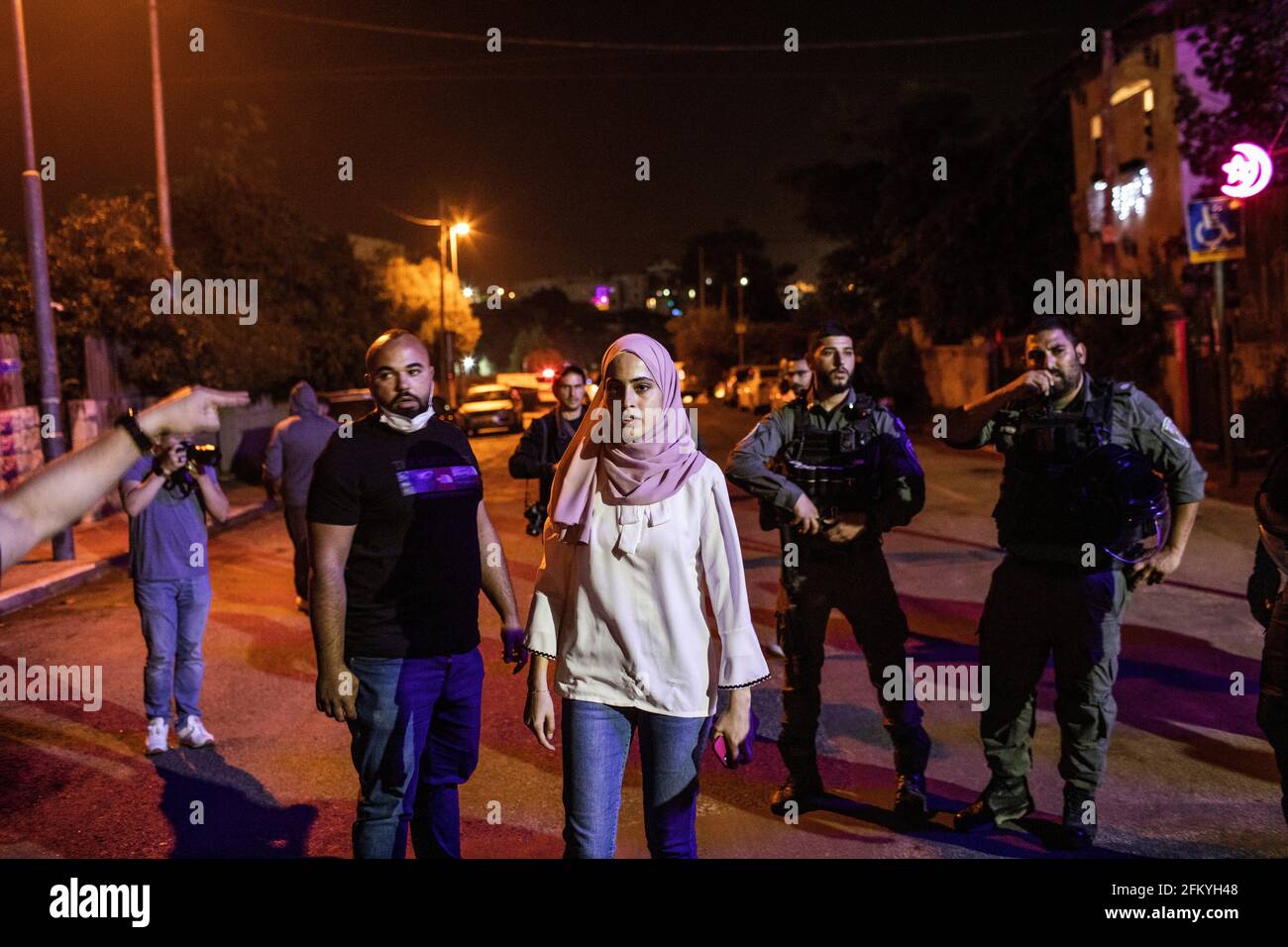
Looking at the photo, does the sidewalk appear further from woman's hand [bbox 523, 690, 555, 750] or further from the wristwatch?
the wristwatch

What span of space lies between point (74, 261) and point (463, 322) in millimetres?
38338

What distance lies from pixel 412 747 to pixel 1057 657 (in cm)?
262

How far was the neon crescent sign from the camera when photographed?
16203 mm

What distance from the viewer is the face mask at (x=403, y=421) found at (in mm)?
3811

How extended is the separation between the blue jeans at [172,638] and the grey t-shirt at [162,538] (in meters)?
0.06

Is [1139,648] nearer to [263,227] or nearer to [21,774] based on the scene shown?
[21,774]

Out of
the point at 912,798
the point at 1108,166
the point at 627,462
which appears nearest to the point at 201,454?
the point at 627,462

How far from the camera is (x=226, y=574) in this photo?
39.0 ft

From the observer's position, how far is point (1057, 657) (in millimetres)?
4660

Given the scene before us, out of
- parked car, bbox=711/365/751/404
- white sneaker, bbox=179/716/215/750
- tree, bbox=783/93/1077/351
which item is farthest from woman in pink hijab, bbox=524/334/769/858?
parked car, bbox=711/365/751/404

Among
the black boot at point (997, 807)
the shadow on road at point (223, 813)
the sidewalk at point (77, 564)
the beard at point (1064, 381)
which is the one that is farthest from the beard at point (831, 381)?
the sidewalk at point (77, 564)

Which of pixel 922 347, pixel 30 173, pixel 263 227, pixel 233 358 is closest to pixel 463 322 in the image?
pixel 922 347

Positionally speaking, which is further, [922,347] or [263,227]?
[922,347]

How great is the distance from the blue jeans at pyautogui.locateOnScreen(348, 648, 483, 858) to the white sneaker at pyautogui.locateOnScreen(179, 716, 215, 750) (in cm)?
272
